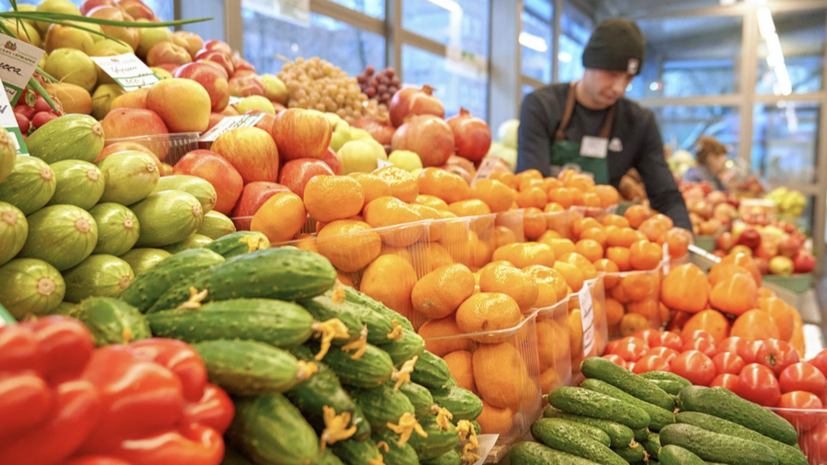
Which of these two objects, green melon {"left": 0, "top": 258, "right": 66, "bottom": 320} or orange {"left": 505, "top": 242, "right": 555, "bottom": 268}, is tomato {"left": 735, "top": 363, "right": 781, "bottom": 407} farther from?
green melon {"left": 0, "top": 258, "right": 66, "bottom": 320}

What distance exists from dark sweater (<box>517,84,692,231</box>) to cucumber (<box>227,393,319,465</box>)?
2789 mm

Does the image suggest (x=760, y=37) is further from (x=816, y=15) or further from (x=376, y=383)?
(x=376, y=383)

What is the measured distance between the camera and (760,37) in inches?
340

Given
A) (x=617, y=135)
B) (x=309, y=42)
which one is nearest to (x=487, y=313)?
(x=617, y=135)

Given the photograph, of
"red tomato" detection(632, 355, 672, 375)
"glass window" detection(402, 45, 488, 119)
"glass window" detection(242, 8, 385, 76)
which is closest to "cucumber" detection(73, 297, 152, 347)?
"red tomato" detection(632, 355, 672, 375)

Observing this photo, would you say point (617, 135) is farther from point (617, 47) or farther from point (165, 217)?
point (165, 217)

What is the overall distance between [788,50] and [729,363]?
8.95m

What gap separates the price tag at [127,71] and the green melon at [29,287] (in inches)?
41.8

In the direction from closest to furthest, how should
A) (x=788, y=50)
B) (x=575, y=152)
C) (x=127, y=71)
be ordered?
(x=127, y=71)
(x=575, y=152)
(x=788, y=50)

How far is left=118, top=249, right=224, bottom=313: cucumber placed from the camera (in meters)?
0.79

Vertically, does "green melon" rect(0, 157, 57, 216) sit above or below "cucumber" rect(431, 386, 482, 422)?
above

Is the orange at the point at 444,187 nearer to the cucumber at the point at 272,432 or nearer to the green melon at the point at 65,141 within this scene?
the green melon at the point at 65,141

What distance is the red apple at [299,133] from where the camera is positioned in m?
1.61

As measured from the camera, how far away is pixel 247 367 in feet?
2.07
